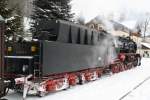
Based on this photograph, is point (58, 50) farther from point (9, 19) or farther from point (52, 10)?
point (52, 10)

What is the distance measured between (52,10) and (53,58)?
15524mm

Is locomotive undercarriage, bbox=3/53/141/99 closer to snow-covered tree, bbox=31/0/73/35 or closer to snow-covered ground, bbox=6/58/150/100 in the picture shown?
snow-covered ground, bbox=6/58/150/100

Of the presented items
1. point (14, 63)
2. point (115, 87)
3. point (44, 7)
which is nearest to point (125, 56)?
point (44, 7)

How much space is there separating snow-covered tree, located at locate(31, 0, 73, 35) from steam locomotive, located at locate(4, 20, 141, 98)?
1053cm

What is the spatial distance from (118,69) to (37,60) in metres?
11.6

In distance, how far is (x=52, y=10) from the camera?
1034 inches

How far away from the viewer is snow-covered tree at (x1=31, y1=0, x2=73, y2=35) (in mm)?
26094

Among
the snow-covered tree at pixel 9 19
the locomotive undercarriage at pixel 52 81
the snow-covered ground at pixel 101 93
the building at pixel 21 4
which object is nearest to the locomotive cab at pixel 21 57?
the locomotive undercarriage at pixel 52 81

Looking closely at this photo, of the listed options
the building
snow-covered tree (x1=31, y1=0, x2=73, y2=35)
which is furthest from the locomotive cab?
snow-covered tree (x1=31, y1=0, x2=73, y2=35)

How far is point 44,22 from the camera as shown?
40.6ft

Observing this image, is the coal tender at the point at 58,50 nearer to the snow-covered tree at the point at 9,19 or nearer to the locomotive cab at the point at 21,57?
the locomotive cab at the point at 21,57

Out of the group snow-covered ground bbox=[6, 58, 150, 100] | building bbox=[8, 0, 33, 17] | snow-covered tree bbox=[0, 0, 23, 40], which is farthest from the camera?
building bbox=[8, 0, 33, 17]

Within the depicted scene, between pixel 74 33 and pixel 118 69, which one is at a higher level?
pixel 74 33

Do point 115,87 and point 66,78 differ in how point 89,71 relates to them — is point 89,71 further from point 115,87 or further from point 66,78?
point 66,78
